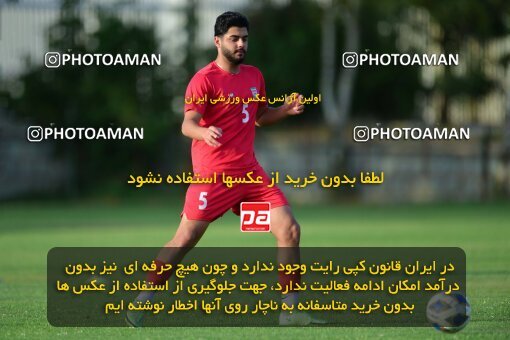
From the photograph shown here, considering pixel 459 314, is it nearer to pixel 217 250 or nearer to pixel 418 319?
pixel 418 319

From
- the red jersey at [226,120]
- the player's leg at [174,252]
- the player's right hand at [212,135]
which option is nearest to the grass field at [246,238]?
the player's leg at [174,252]

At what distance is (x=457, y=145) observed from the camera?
35.6m

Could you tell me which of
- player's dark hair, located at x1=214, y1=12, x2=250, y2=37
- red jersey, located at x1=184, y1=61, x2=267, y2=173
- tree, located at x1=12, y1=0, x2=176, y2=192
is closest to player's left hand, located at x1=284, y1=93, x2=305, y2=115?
red jersey, located at x1=184, y1=61, x2=267, y2=173

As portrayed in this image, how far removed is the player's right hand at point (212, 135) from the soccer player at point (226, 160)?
12.1 inches

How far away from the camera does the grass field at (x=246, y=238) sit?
9.19 meters

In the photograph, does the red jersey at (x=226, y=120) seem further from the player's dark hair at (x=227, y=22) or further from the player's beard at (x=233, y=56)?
the player's dark hair at (x=227, y=22)

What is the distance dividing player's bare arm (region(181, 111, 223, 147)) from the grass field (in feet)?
4.77

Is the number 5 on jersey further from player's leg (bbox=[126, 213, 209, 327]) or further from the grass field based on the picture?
the grass field

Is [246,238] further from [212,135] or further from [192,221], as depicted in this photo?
[212,135]

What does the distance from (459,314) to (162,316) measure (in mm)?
2597

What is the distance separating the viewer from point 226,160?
31.2 feet

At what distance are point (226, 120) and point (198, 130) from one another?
525mm

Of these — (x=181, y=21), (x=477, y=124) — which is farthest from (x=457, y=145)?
(x=181, y=21)

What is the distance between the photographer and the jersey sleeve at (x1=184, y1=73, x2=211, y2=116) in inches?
367
